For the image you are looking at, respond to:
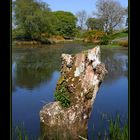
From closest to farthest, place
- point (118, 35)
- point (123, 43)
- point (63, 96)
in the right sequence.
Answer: point (123, 43) → point (118, 35) → point (63, 96)

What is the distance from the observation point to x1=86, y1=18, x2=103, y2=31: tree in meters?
1.25

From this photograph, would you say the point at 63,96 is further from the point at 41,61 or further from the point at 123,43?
the point at 123,43

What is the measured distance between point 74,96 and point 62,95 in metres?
0.07

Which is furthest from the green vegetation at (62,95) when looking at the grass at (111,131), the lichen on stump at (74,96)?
the grass at (111,131)

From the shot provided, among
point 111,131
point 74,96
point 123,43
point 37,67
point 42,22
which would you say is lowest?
point 111,131

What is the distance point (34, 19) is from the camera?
1.24 metres

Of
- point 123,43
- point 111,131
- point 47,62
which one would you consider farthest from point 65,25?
point 111,131

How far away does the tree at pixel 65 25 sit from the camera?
4.00 ft

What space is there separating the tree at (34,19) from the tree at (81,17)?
0.45ft

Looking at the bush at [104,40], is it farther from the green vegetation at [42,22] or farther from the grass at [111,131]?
the grass at [111,131]

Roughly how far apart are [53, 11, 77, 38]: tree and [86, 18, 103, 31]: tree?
0.07 metres
